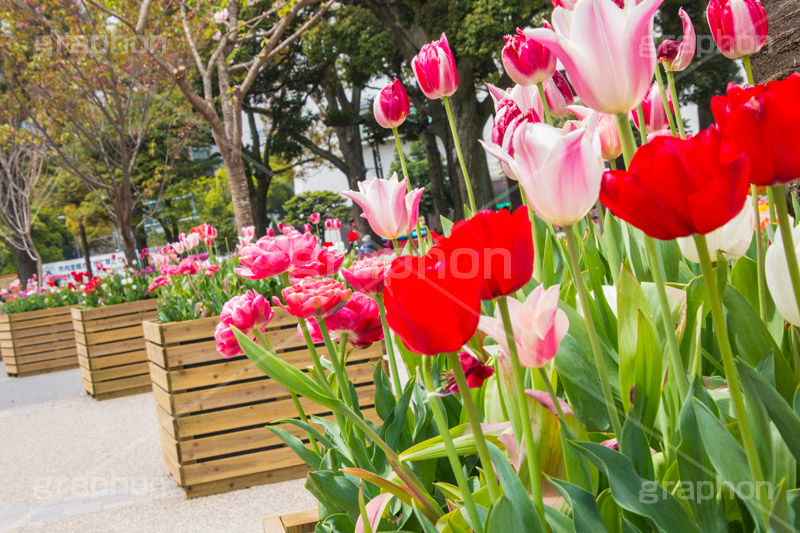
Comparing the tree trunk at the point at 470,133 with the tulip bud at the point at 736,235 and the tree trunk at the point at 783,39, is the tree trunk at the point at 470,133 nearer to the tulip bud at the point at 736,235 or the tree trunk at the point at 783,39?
the tree trunk at the point at 783,39

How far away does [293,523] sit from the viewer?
1.34m

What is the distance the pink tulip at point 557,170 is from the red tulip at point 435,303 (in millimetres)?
130

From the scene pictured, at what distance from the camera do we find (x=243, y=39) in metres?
8.21

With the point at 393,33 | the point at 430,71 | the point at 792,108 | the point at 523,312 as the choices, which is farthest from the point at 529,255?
the point at 393,33

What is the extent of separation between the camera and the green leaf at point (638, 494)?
641mm

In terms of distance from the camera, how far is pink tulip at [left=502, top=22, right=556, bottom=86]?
1.13 m

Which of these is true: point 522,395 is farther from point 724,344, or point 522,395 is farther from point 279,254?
point 279,254

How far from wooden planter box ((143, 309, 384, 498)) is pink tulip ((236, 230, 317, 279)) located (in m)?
2.56

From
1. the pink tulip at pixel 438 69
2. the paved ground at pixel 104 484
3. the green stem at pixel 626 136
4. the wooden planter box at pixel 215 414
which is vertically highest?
the pink tulip at pixel 438 69

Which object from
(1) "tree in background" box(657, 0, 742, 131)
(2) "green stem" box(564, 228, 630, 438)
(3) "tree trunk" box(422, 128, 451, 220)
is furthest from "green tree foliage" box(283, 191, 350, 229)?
(2) "green stem" box(564, 228, 630, 438)

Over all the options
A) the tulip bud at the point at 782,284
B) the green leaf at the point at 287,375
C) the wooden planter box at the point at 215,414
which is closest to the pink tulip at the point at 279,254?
the green leaf at the point at 287,375

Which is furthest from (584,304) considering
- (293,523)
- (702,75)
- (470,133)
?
(702,75)

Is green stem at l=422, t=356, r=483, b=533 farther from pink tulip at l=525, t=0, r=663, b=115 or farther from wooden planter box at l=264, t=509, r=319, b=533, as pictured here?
wooden planter box at l=264, t=509, r=319, b=533

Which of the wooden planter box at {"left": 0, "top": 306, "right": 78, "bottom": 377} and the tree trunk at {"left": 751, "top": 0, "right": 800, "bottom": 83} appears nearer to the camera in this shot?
the tree trunk at {"left": 751, "top": 0, "right": 800, "bottom": 83}
